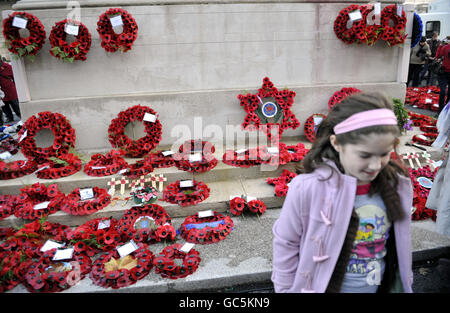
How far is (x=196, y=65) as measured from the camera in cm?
552

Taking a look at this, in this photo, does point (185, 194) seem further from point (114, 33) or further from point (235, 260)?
point (114, 33)

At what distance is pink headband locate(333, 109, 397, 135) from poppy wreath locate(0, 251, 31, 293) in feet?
10.6

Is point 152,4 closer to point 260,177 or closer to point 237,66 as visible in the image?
point 237,66

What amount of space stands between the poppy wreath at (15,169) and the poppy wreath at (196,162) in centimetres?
219

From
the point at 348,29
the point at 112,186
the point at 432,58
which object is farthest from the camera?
the point at 432,58

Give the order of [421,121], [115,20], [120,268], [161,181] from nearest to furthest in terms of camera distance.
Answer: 1. [120,268]
2. [161,181]
3. [115,20]
4. [421,121]

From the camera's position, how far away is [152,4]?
17.0ft

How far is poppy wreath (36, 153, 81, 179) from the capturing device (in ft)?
15.1

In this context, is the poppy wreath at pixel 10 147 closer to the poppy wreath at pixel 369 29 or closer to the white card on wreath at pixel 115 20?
the white card on wreath at pixel 115 20

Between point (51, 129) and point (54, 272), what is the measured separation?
9.50 feet

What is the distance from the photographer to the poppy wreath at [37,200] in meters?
3.91

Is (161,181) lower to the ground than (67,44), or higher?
lower

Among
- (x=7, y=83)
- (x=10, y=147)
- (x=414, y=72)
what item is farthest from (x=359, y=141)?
(x=414, y=72)
